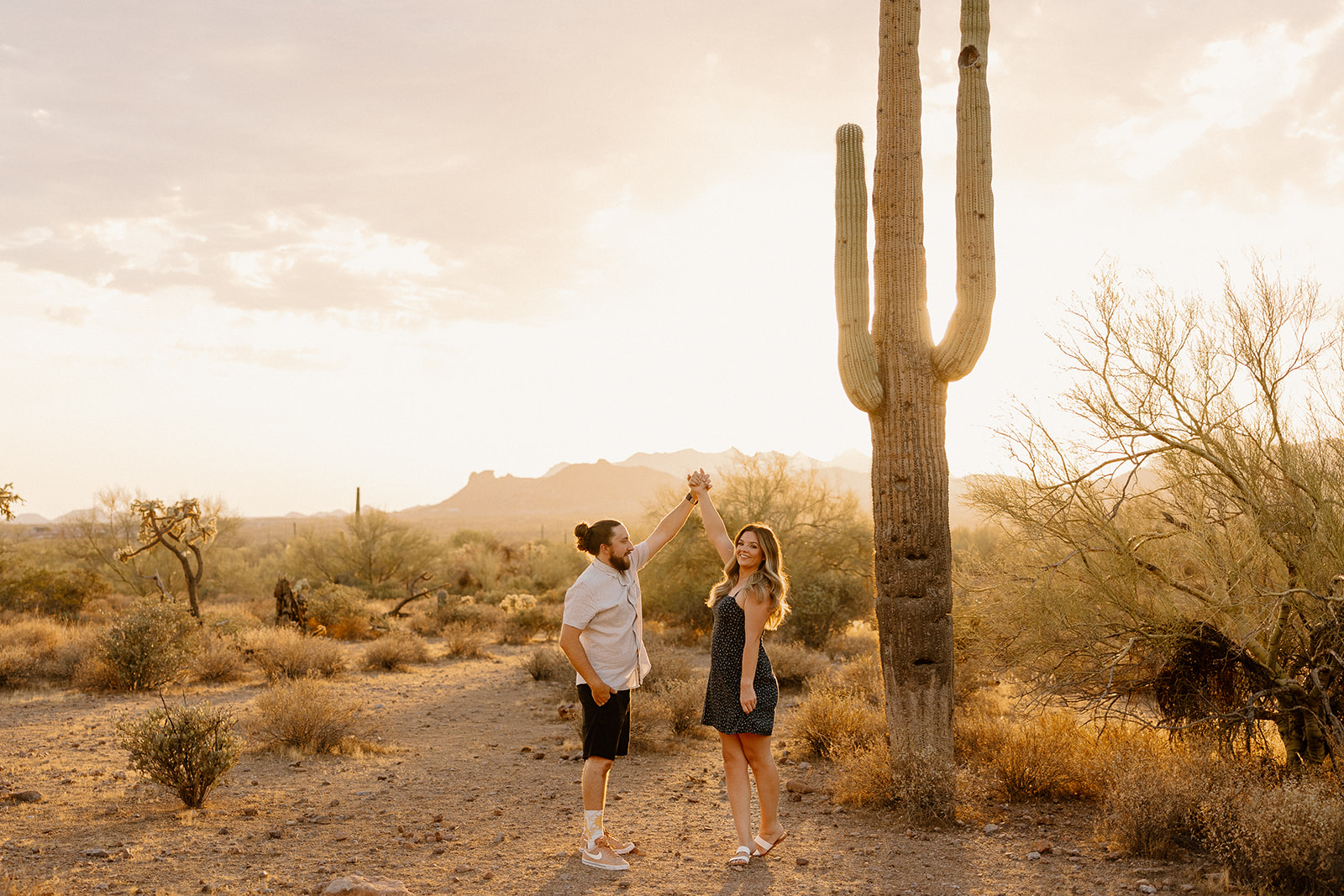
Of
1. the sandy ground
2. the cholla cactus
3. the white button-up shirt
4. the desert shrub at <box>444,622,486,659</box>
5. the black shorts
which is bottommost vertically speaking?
the desert shrub at <box>444,622,486,659</box>

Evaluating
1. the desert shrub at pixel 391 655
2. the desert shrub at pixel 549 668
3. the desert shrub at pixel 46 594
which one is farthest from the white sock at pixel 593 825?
the desert shrub at pixel 46 594

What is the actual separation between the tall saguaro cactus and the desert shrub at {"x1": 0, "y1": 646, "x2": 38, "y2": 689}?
11809 mm

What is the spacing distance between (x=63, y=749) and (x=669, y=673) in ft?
20.9

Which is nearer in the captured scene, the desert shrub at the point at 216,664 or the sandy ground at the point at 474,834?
the sandy ground at the point at 474,834

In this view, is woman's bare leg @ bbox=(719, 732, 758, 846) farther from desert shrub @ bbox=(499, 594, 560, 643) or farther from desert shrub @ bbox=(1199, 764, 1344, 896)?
desert shrub @ bbox=(499, 594, 560, 643)

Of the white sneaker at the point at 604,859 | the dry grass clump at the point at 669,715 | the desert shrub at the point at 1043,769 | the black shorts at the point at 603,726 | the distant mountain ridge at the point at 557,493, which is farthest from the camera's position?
the distant mountain ridge at the point at 557,493

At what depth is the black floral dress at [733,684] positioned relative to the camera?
5.11m

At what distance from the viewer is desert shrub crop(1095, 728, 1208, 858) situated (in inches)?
209

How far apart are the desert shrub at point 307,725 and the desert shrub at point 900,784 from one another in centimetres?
485

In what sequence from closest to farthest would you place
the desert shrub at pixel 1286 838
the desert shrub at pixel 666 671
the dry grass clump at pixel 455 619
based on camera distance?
the desert shrub at pixel 1286 838
the desert shrub at pixel 666 671
the dry grass clump at pixel 455 619

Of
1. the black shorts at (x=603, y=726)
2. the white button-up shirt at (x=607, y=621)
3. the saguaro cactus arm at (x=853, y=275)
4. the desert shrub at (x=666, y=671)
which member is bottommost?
the desert shrub at (x=666, y=671)

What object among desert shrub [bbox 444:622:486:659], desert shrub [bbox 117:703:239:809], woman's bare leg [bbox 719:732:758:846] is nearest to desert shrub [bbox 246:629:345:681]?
desert shrub [bbox 444:622:486:659]

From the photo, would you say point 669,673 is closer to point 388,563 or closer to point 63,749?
point 63,749

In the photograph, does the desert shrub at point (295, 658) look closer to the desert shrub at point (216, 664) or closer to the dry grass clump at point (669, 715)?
the desert shrub at point (216, 664)
